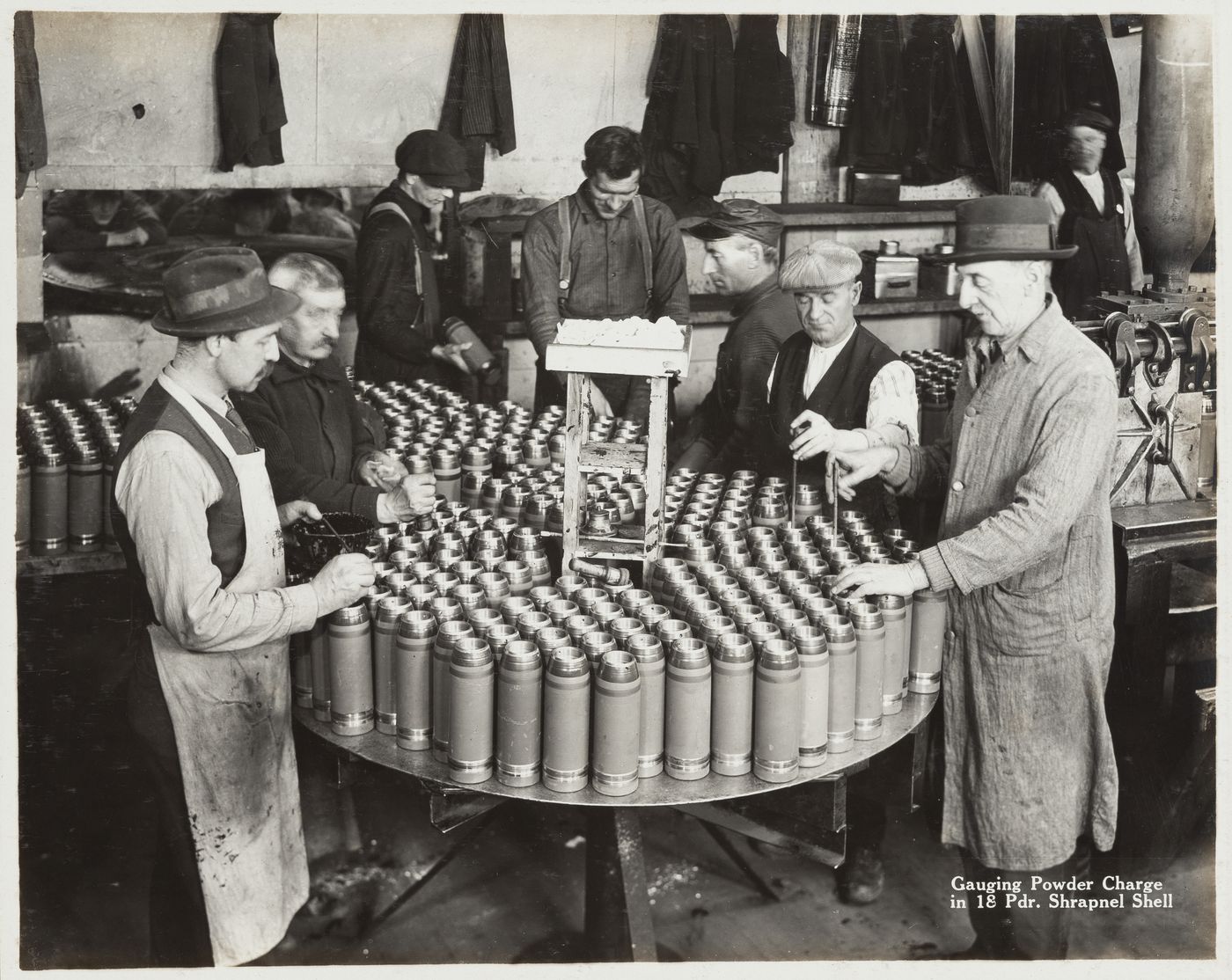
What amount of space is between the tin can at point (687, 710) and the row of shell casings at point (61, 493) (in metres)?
2.04

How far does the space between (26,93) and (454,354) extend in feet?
6.76

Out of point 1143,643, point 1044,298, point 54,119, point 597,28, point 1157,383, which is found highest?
point 597,28

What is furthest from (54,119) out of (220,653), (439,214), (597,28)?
(220,653)

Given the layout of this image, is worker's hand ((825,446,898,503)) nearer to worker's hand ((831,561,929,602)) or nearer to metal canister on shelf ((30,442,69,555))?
worker's hand ((831,561,929,602))

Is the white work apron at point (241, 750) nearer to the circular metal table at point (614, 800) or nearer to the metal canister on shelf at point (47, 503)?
the circular metal table at point (614, 800)

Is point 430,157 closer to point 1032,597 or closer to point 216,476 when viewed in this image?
point 216,476

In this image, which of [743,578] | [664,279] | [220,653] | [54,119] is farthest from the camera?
[54,119]

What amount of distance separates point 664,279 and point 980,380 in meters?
2.57

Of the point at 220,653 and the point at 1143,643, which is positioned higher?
the point at 220,653

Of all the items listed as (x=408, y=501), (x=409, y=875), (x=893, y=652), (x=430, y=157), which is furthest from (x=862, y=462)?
(x=430, y=157)

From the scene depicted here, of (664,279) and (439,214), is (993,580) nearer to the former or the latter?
(664,279)

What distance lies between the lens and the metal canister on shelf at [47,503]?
12.8ft

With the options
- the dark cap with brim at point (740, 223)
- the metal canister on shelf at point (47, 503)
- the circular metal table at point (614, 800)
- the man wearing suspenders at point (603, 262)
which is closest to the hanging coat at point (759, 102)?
the man wearing suspenders at point (603, 262)

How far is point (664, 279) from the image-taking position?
18.3ft
